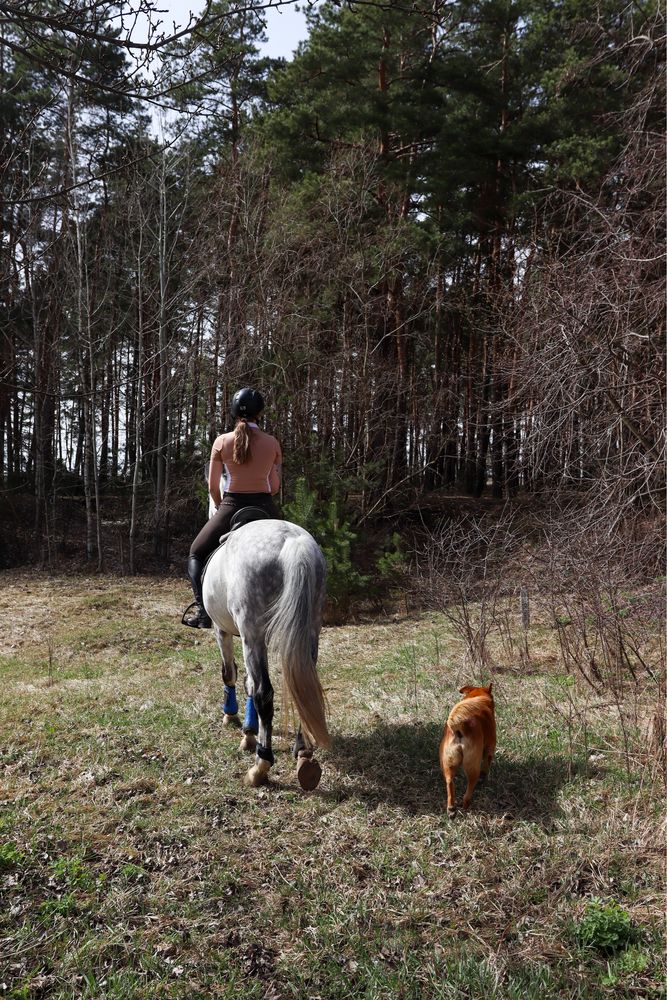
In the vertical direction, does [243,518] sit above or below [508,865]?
above

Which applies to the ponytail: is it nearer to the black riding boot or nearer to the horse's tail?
the black riding boot

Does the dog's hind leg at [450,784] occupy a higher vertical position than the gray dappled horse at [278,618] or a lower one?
lower

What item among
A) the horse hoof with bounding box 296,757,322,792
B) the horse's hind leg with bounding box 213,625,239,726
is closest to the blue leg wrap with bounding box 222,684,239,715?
the horse's hind leg with bounding box 213,625,239,726

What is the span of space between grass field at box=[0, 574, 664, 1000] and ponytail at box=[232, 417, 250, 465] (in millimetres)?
2286

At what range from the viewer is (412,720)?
5.44 metres

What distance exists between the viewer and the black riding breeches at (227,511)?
5262 millimetres

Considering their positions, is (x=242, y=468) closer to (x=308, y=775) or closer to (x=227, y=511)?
(x=227, y=511)

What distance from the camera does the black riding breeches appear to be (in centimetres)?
526

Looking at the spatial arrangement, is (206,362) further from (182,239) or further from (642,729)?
(642,729)

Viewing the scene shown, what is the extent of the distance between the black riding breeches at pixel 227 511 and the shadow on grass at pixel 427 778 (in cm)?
194

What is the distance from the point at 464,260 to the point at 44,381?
11895mm

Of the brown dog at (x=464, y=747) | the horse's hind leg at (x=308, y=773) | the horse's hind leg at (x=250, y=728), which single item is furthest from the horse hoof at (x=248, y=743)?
the brown dog at (x=464, y=747)

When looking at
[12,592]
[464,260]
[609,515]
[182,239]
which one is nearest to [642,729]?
[609,515]

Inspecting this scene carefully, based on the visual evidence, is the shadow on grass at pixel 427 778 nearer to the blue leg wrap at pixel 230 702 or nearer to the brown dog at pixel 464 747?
the brown dog at pixel 464 747
